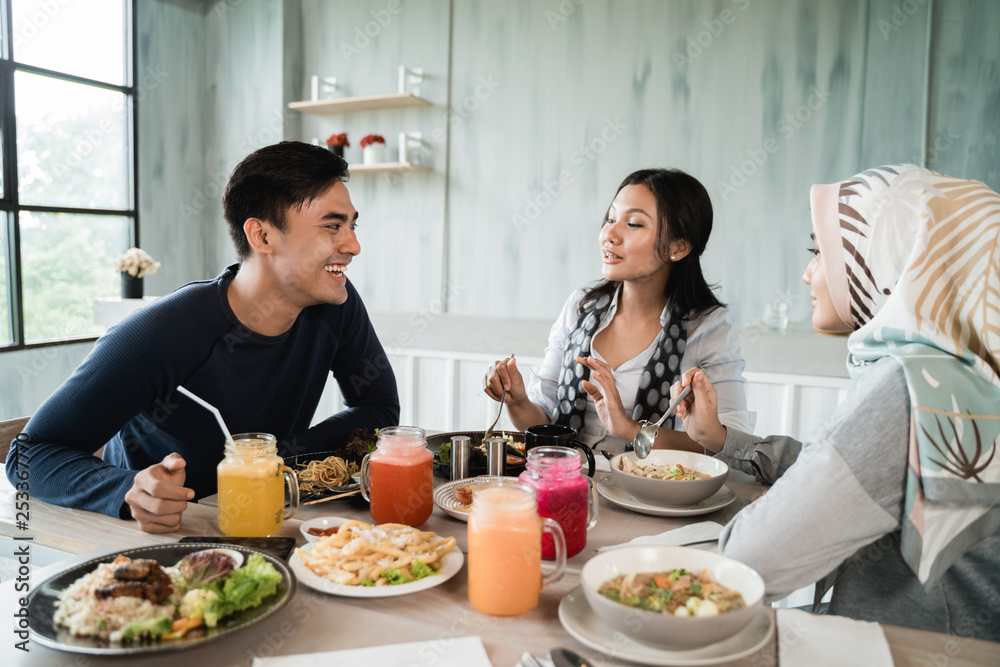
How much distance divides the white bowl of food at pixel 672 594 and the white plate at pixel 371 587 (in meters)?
0.21

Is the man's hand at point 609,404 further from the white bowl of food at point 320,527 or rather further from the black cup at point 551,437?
the white bowl of food at point 320,527

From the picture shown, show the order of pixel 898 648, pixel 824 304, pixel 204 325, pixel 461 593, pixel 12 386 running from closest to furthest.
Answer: pixel 898 648 → pixel 461 593 → pixel 824 304 → pixel 204 325 → pixel 12 386

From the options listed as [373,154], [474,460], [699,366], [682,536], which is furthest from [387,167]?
[682,536]

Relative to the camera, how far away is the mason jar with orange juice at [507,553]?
879 mm

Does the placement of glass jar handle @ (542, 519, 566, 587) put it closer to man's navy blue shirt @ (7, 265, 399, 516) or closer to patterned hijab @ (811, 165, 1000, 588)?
patterned hijab @ (811, 165, 1000, 588)

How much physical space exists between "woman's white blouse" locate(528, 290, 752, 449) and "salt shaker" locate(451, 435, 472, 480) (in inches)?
22.2

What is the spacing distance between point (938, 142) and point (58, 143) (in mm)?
5439

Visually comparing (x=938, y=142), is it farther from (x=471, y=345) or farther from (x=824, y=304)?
(x=824, y=304)

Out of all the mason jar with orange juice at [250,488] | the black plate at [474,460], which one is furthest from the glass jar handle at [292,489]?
the black plate at [474,460]

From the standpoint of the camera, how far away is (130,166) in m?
5.05

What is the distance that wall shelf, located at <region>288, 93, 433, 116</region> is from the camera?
4.74 metres

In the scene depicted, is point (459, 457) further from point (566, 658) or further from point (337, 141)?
point (337, 141)

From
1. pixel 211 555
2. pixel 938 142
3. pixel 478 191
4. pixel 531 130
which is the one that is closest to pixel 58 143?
pixel 478 191

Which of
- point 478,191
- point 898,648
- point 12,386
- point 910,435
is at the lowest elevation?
point 12,386
